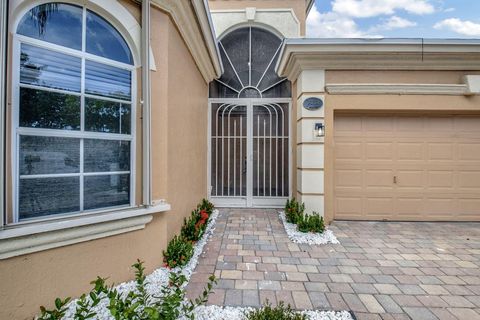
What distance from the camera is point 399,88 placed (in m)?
4.54

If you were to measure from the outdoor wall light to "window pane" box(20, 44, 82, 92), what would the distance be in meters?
3.83

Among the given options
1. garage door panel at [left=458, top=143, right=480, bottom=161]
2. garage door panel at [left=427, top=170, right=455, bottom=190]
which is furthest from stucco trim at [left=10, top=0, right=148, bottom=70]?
garage door panel at [left=458, top=143, right=480, bottom=161]

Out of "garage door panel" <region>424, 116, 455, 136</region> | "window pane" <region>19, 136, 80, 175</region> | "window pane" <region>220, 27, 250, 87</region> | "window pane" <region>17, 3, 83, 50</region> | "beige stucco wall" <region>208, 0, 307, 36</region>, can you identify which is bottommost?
"window pane" <region>19, 136, 80, 175</region>

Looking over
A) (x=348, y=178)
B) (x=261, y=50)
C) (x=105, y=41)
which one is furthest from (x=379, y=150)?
(x=105, y=41)

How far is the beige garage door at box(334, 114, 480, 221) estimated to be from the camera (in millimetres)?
4875

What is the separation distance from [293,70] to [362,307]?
14.3ft

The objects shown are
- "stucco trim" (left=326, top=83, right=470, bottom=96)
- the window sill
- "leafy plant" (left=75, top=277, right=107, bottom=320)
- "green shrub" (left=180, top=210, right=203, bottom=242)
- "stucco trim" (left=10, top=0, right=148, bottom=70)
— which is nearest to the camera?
"leafy plant" (left=75, top=277, right=107, bottom=320)

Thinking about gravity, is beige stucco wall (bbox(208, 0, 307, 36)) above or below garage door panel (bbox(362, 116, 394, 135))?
above

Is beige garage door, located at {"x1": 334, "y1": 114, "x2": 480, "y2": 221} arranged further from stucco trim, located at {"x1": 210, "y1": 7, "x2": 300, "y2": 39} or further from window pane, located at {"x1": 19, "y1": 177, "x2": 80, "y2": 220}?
window pane, located at {"x1": 19, "y1": 177, "x2": 80, "y2": 220}

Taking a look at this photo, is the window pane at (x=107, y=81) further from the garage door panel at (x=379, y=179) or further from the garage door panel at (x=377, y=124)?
the garage door panel at (x=379, y=179)

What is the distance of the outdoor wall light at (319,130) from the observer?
4.59 m

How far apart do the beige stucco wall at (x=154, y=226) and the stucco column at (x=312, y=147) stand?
7.10 feet

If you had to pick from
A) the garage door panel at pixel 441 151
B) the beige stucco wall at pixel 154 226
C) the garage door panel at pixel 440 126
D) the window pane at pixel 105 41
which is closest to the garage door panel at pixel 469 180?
the garage door panel at pixel 441 151

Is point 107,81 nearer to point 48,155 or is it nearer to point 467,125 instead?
point 48,155
